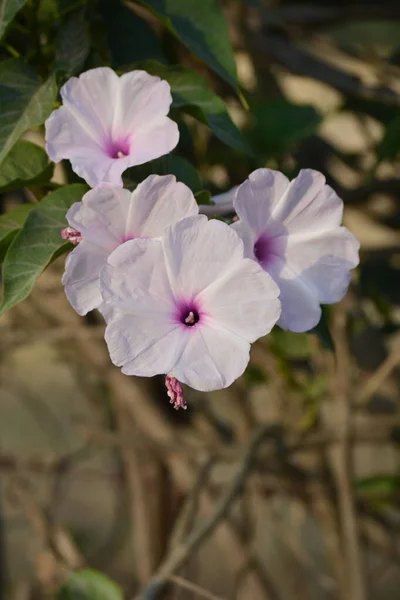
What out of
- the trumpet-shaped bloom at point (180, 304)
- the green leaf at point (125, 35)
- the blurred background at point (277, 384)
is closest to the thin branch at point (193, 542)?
the blurred background at point (277, 384)

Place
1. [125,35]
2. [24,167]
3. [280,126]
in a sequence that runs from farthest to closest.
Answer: [280,126] → [125,35] → [24,167]

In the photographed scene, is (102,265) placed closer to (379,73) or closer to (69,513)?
(379,73)

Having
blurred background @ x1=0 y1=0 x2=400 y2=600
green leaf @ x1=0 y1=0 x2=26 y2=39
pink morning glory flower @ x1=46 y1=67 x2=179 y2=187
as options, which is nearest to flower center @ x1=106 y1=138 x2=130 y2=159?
pink morning glory flower @ x1=46 y1=67 x2=179 y2=187

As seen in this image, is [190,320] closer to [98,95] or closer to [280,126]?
[98,95]

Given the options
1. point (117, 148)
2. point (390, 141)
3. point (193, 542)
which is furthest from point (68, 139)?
point (390, 141)

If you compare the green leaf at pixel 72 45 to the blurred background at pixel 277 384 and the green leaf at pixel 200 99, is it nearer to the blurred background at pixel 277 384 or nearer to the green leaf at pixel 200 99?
the green leaf at pixel 200 99

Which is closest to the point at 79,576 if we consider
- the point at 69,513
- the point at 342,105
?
the point at 342,105
